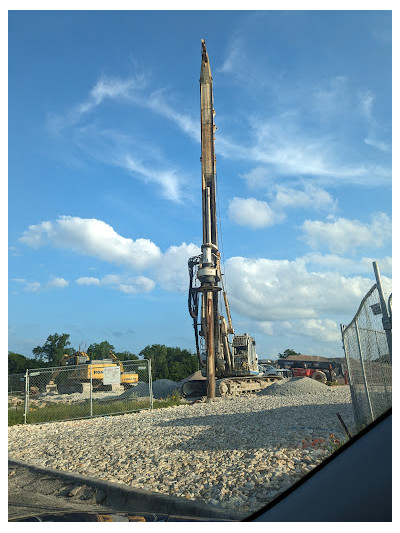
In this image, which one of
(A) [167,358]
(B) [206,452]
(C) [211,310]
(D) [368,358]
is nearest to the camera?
(D) [368,358]

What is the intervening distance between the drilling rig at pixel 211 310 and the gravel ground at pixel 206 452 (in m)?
8.66

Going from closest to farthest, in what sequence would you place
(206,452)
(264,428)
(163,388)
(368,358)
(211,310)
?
1. (368,358)
2. (206,452)
3. (264,428)
4. (211,310)
5. (163,388)

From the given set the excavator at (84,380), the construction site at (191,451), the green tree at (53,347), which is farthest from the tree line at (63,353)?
the construction site at (191,451)

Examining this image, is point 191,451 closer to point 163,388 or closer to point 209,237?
point 209,237

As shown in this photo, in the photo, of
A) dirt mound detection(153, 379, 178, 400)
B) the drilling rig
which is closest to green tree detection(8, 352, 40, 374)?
dirt mound detection(153, 379, 178, 400)

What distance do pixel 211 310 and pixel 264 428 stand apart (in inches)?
426

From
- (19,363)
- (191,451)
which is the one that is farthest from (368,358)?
(19,363)

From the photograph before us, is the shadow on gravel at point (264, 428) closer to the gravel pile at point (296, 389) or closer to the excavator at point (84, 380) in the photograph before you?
the gravel pile at point (296, 389)

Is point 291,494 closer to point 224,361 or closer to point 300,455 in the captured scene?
point 300,455

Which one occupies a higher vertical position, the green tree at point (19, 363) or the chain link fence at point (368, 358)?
the chain link fence at point (368, 358)

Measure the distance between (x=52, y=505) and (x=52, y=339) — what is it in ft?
225

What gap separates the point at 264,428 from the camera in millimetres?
7977

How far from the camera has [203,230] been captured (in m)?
20.7

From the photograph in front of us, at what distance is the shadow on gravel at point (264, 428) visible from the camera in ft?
21.6
